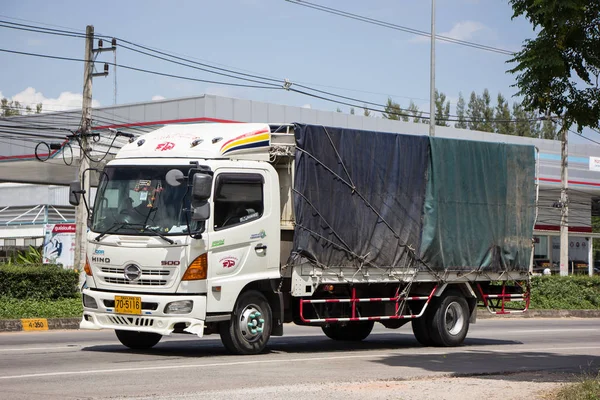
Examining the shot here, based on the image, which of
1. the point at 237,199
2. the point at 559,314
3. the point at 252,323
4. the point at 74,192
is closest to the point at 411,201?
the point at 237,199

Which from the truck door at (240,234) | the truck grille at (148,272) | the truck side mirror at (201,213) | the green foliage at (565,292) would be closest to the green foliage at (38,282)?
the truck grille at (148,272)

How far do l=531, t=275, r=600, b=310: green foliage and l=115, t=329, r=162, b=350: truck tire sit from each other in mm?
19173

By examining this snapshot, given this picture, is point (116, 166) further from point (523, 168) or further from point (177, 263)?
point (523, 168)

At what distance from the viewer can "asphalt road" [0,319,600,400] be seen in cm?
916

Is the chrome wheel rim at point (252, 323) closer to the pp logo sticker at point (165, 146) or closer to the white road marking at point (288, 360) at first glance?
the white road marking at point (288, 360)

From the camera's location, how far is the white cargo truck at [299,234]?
12.1 m

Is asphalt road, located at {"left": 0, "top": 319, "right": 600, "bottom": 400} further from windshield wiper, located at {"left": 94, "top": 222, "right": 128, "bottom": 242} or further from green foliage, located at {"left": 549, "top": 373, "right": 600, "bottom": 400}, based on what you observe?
green foliage, located at {"left": 549, "top": 373, "right": 600, "bottom": 400}

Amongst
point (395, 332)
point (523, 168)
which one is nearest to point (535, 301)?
point (395, 332)

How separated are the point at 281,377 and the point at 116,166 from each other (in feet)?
14.3

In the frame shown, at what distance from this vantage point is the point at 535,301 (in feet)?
99.2

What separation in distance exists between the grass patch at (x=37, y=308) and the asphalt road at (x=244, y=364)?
4.74 feet

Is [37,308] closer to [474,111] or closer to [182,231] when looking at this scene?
[182,231]

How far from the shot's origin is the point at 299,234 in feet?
43.4

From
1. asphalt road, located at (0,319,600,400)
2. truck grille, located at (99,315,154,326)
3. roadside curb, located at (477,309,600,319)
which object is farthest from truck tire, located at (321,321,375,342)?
roadside curb, located at (477,309,600,319)
